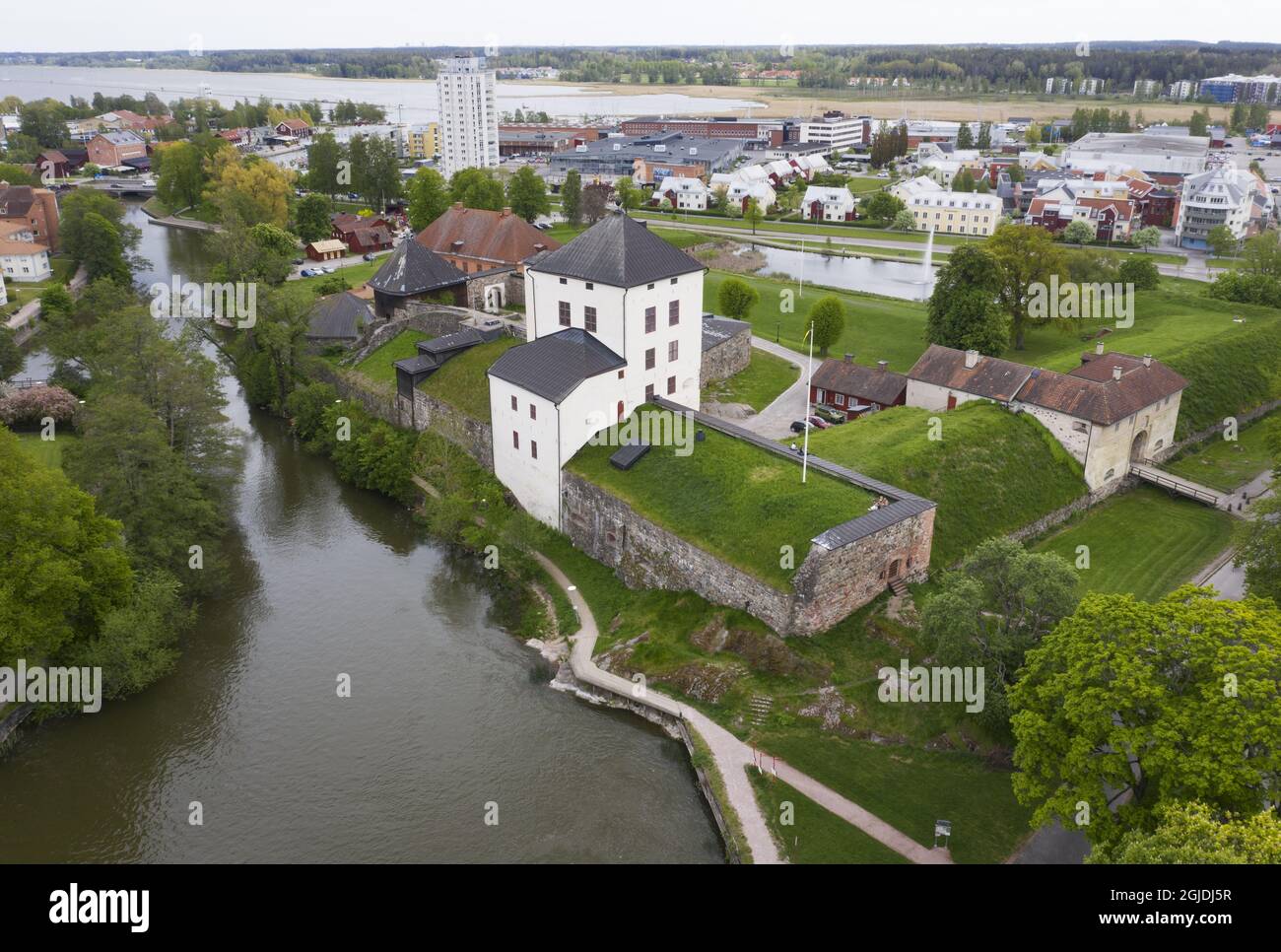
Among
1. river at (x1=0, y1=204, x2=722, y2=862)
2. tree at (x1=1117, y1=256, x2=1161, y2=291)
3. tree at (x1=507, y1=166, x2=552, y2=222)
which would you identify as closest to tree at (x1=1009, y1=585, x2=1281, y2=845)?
river at (x1=0, y1=204, x2=722, y2=862)

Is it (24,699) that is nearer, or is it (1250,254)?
(24,699)

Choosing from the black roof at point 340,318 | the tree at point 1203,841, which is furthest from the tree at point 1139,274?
the tree at point 1203,841

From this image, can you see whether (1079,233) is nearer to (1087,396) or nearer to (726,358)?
(726,358)

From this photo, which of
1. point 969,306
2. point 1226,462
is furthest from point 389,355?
point 1226,462

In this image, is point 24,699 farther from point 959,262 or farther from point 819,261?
point 819,261

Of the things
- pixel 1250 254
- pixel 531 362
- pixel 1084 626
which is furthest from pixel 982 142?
pixel 1084 626

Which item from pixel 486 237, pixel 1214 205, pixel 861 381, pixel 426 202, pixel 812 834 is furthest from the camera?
pixel 1214 205
